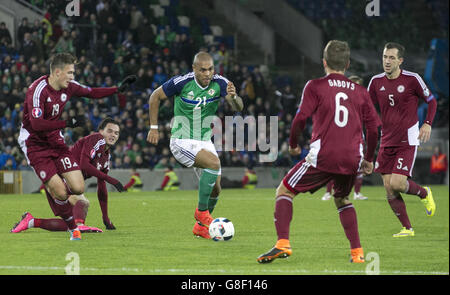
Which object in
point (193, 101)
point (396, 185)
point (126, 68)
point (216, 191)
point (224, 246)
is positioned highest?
point (126, 68)

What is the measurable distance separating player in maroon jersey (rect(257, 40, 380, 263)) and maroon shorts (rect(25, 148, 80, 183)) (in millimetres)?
3000

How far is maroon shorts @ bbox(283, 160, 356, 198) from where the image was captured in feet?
23.3

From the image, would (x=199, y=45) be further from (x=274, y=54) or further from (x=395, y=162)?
(x=395, y=162)

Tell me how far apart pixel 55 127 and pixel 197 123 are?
1825mm

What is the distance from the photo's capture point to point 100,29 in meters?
24.4

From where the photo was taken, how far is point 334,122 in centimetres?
696

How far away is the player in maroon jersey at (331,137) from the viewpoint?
6.93 metres

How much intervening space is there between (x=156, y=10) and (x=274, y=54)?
506 centimetres

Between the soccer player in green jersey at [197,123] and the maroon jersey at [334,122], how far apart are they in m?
2.77

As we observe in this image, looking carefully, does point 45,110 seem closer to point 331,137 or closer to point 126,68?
point 331,137

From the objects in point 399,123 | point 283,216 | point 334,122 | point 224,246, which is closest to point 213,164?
point 224,246

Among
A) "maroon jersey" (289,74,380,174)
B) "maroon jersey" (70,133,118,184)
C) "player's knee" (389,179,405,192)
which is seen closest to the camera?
"maroon jersey" (289,74,380,174)

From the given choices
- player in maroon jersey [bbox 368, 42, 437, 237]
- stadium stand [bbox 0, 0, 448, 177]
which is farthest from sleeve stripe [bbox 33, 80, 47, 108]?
stadium stand [bbox 0, 0, 448, 177]

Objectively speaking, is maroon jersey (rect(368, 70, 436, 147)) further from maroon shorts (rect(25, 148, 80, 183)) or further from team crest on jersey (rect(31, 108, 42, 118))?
team crest on jersey (rect(31, 108, 42, 118))
